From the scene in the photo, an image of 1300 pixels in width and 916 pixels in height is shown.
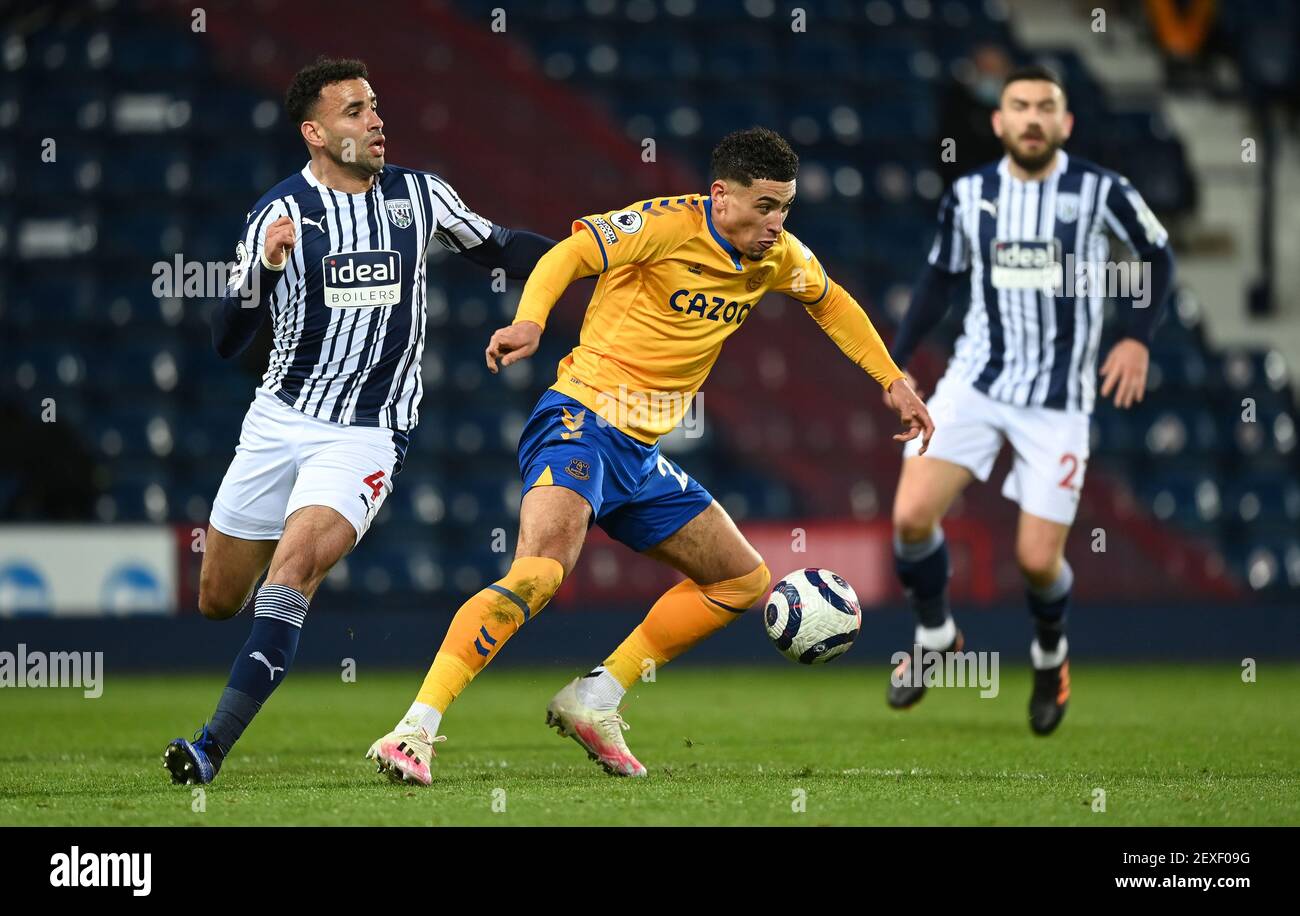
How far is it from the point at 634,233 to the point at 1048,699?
2796 millimetres

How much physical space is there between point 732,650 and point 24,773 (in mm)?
6300

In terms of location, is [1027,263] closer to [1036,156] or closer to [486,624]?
[1036,156]

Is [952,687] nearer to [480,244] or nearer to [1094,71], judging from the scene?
[480,244]

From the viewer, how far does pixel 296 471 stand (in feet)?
17.7

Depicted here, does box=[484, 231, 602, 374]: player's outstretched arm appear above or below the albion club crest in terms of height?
below

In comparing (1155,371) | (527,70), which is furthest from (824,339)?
(527,70)

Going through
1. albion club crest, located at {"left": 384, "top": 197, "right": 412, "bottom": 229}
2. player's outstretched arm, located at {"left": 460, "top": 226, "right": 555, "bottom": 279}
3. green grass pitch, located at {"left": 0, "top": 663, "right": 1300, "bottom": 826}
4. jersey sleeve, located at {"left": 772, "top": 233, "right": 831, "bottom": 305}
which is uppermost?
albion club crest, located at {"left": 384, "top": 197, "right": 412, "bottom": 229}

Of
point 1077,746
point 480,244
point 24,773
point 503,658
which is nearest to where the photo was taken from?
point 24,773

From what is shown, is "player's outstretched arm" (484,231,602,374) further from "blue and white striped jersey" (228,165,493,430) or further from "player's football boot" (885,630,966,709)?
"player's football boot" (885,630,966,709)

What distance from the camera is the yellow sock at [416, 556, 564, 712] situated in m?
4.84

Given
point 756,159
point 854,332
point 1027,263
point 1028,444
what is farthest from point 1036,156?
point 756,159

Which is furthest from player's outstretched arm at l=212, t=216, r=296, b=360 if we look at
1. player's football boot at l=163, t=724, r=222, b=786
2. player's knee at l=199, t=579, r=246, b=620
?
player's football boot at l=163, t=724, r=222, b=786

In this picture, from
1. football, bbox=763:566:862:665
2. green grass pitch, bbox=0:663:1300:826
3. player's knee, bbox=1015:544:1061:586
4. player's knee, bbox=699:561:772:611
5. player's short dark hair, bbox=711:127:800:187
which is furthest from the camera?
player's knee, bbox=1015:544:1061:586

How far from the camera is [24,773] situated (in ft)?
17.1
